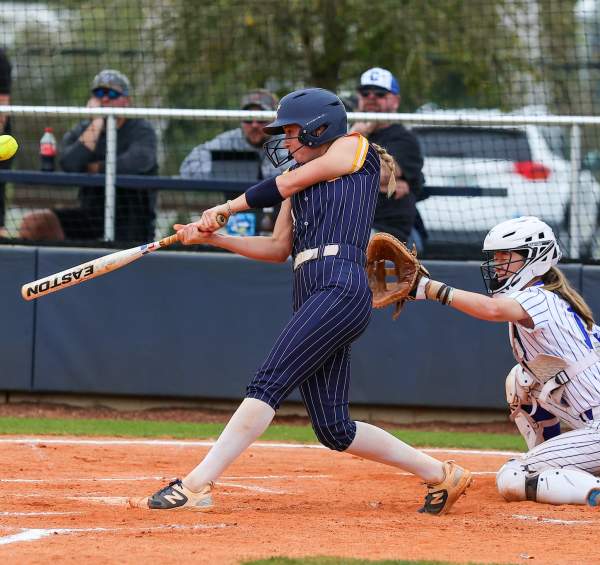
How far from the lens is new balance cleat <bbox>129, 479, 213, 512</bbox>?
519 centimetres

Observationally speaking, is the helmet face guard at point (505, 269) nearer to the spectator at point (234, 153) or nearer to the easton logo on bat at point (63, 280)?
the easton logo on bat at point (63, 280)

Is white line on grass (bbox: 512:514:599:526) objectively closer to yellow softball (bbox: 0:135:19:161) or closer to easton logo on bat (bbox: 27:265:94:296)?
easton logo on bat (bbox: 27:265:94:296)

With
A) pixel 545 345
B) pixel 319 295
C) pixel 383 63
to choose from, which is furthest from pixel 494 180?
pixel 319 295

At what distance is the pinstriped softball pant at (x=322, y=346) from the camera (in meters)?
5.18

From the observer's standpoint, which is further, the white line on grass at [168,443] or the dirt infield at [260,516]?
the white line on grass at [168,443]

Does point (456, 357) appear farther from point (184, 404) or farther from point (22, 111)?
point (22, 111)

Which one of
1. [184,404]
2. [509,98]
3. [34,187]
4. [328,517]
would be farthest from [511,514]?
[509,98]

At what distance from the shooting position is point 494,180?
12906mm

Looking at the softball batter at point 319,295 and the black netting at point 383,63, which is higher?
the black netting at point 383,63

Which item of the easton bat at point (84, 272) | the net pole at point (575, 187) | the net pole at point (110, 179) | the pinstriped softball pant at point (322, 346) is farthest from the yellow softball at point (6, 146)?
the net pole at point (575, 187)

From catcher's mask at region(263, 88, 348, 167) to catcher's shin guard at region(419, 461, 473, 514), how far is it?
1.68 m

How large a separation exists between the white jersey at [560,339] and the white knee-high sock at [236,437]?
1.44 metres

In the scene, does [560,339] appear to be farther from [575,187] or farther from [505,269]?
[575,187]

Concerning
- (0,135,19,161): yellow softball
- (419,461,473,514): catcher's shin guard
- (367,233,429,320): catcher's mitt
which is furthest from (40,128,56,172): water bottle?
(419,461,473,514): catcher's shin guard
